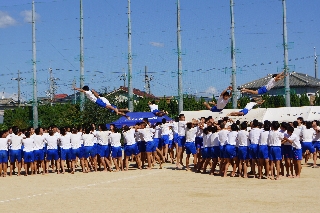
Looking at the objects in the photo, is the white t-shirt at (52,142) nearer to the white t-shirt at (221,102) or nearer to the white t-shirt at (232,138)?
the white t-shirt at (221,102)

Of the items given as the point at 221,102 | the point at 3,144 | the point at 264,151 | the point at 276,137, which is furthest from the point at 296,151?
the point at 3,144

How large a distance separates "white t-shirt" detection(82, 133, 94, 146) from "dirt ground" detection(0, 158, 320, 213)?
1.77 meters

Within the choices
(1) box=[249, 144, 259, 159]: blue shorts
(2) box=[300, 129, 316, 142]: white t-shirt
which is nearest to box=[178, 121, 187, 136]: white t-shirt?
(1) box=[249, 144, 259, 159]: blue shorts

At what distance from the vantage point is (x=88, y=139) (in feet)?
74.8

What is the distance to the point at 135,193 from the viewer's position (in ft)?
51.8

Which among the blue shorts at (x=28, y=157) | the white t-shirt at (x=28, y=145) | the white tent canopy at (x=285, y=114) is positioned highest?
the white tent canopy at (x=285, y=114)

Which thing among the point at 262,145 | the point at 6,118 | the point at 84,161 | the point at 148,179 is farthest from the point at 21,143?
the point at 6,118

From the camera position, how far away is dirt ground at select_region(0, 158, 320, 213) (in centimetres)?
1308

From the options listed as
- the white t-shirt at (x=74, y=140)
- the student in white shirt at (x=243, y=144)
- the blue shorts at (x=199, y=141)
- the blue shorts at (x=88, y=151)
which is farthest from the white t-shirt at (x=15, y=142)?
the student in white shirt at (x=243, y=144)

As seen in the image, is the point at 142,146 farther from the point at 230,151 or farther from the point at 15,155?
the point at 15,155

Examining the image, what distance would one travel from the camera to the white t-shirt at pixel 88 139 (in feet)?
74.8

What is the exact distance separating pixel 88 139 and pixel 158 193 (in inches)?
310

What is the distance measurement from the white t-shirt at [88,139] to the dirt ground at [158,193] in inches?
69.5

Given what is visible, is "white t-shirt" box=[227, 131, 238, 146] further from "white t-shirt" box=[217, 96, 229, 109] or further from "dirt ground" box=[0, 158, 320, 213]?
"white t-shirt" box=[217, 96, 229, 109]
